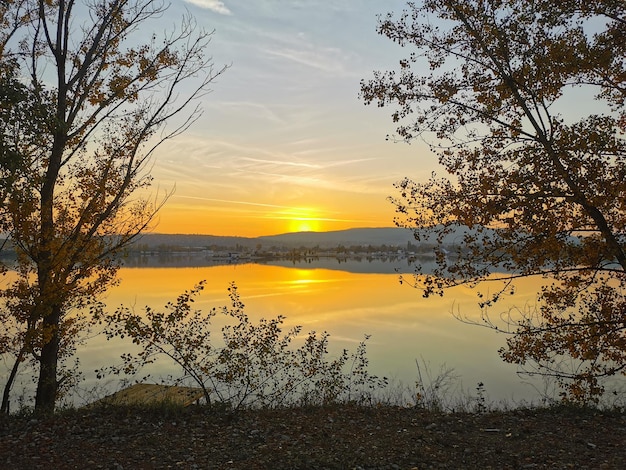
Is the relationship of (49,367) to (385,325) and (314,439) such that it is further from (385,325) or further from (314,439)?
(385,325)

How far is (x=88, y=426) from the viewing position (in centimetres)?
746

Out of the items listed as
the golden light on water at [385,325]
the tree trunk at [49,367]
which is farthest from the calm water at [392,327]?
the tree trunk at [49,367]

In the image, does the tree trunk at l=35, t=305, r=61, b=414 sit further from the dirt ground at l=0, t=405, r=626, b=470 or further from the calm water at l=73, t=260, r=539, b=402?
the calm water at l=73, t=260, r=539, b=402

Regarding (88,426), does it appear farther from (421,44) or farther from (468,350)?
(468,350)

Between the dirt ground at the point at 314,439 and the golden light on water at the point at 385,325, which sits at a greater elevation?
the dirt ground at the point at 314,439

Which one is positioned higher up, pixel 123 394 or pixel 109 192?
pixel 109 192

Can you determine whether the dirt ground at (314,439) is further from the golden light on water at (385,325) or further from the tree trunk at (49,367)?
the golden light on water at (385,325)

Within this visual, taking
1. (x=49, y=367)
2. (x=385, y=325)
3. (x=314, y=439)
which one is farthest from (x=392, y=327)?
(x=314, y=439)

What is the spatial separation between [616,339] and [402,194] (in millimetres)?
4698

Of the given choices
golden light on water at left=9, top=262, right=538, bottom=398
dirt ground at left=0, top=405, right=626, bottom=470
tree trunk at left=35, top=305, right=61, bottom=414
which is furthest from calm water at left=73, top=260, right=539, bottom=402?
dirt ground at left=0, top=405, right=626, bottom=470

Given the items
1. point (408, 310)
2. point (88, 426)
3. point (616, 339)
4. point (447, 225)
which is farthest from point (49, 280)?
point (408, 310)

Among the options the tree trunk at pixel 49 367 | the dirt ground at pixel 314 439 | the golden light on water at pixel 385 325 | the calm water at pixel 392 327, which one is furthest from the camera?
the golden light on water at pixel 385 325

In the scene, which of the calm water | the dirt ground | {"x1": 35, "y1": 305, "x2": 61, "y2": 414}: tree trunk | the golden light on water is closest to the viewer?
the dirt ground

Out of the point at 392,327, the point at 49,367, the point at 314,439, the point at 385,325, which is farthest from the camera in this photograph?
the point at 385,325
